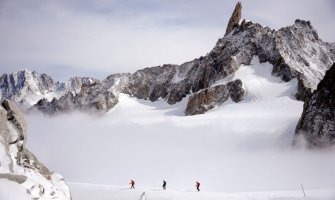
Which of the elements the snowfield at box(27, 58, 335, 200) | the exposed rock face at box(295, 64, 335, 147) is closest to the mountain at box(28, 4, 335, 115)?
the snowfield at box(27, 58, 335, 200)

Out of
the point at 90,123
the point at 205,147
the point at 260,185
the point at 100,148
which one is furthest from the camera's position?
the point at 90,123

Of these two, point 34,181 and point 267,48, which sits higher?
point 267,48

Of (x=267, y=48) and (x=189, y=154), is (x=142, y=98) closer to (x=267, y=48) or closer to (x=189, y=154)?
(x=267, y=48)

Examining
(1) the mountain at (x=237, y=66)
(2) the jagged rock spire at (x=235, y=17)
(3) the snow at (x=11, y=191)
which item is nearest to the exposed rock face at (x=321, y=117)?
(1) the mountain at (x=237, y=66)

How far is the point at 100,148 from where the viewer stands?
11831 cm

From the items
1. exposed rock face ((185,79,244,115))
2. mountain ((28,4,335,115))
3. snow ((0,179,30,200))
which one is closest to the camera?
snow ((0,179,30,200))

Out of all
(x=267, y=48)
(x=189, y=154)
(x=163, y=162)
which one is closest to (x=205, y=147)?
(x=189, y=154)

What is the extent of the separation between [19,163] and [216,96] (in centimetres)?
10628

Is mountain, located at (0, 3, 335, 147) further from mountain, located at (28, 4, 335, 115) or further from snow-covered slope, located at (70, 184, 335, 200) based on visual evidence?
snow-covered slope, located at (70, 184, 335, 200)

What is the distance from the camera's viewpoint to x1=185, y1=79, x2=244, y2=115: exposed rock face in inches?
4870

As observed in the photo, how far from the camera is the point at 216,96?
126000 mm

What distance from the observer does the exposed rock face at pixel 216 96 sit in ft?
406

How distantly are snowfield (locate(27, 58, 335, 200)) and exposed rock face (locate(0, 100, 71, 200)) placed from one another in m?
14.5

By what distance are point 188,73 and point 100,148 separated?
60793 millimetres
